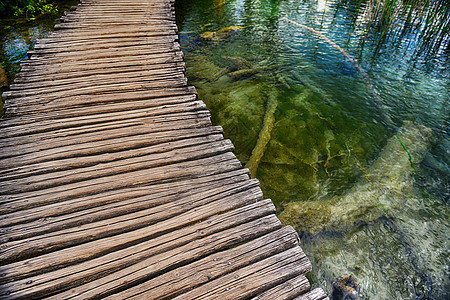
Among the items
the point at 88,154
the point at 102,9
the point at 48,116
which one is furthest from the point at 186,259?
the point at 102,9

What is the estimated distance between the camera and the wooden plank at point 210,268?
175 centimetres

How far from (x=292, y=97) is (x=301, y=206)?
3023mm

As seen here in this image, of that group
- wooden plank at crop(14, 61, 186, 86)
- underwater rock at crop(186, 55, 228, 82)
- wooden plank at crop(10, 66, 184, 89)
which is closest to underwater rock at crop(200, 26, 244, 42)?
underwater rock at crop(186, 55, 228, 82)

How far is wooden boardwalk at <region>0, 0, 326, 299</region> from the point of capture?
1809 millimetres

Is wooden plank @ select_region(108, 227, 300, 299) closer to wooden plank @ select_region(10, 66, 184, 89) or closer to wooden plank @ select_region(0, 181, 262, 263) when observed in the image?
wooden plank @ select_region(0, 181, 262, 263)

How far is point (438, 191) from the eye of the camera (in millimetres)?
3725

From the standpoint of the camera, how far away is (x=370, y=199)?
3.58 metres

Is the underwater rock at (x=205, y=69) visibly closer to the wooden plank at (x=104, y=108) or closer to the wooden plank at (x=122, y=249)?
the wooden plank at (x=104, y=108)

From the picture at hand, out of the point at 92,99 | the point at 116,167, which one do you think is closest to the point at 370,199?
the point at 116,167

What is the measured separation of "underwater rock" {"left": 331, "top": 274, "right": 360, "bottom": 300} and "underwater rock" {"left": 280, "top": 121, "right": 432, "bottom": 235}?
616 millimetres

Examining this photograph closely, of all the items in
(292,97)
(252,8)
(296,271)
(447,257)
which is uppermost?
(252,8)

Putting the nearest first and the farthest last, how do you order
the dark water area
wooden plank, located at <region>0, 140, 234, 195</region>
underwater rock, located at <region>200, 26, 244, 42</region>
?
1. wooden plank, located at <region>0, 140, 234, 195</region>
2. the dark water area
3. underwater rock, located at <region>200, 26, 244, 42</region>

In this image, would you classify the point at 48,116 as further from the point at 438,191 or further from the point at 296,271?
the point at 438,191

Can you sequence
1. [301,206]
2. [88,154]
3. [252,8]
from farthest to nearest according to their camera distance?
[252,8]
[301,206]
[88,154]
